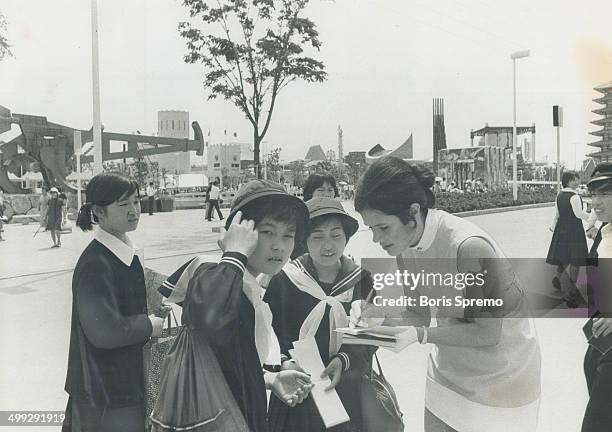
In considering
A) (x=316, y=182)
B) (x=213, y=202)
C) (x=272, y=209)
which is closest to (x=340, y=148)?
(x=316, y=182)

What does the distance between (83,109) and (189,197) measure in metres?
0.71

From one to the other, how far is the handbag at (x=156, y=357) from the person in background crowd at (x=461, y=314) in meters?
1.02

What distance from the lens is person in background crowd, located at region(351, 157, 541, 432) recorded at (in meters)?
2.18

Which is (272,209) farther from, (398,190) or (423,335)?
(423,335)

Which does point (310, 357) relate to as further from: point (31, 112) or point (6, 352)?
point (31, 112)

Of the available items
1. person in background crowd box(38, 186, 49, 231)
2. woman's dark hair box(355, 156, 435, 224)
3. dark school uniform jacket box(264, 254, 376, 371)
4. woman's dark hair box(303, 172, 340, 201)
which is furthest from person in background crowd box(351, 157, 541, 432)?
person in background crowd box(38, 186, 49, 231)

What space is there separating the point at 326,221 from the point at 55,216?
3.94 feet

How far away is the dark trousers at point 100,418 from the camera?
2.28 metres

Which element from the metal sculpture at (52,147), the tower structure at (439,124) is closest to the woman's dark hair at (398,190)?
the tower structure at (439,124)

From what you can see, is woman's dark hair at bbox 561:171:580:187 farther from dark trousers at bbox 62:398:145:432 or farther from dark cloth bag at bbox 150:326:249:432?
dark trousers at bbox 62:398:145:432

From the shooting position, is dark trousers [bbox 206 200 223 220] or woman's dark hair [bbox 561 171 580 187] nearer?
dark trousers [bbox 206 200 223 220]

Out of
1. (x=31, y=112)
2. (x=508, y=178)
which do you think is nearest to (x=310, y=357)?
(x=508, y=178)

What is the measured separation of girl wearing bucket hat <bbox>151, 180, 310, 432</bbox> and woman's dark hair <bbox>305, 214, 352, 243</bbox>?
0.11 feet

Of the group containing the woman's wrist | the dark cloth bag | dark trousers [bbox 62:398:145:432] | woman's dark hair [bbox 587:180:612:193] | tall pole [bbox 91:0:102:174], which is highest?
tall pole [bbox 91:0:102:174]
